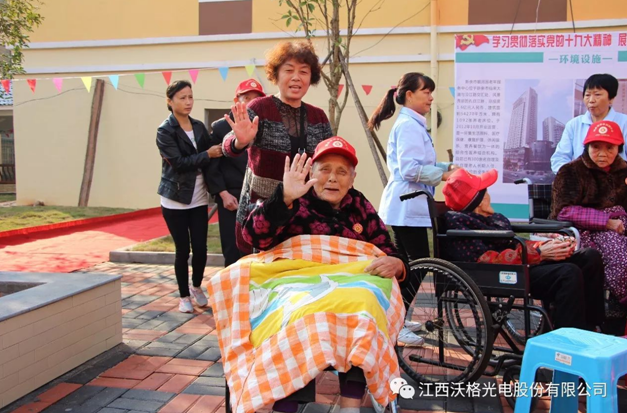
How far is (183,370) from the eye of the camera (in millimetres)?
3453

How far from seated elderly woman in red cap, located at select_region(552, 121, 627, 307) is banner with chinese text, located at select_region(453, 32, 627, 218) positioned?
2450mm

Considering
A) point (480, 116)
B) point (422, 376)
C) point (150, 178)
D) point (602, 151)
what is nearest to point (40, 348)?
point (422, 376)

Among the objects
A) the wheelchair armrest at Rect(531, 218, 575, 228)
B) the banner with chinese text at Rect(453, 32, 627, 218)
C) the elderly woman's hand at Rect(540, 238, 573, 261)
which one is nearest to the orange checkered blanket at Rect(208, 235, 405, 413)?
the elderly woman's hand at Rect(540, 238, 573, 261)

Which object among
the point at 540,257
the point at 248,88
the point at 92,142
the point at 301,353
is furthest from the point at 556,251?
the point at 92,142

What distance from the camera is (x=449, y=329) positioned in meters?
3.41

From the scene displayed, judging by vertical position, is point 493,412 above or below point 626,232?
below

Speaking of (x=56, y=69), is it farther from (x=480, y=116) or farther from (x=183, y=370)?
(x=183, y=370)

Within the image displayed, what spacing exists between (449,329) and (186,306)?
7.13 feet

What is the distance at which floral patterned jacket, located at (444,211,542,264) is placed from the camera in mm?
3145

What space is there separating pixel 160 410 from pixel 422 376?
4.48 ft

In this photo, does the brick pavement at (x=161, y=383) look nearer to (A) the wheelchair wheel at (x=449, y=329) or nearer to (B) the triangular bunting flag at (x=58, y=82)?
(A) the wheelchair wheel at (x=449, y=329)

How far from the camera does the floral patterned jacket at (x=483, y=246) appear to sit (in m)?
3.14

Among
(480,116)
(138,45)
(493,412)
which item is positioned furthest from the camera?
(138,45)

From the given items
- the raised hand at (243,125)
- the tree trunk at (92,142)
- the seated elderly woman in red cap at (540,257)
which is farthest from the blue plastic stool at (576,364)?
the tree trunk at (92,142)
